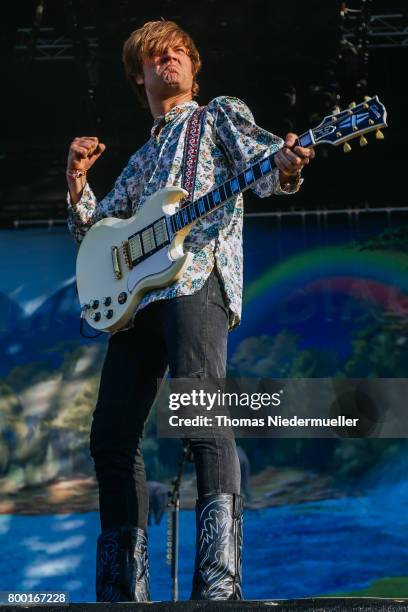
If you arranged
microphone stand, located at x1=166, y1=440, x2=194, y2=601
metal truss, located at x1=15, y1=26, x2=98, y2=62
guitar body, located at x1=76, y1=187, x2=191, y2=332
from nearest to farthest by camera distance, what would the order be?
1. guitar body, located at x1=76, y1=187, x2=191, y2=332
2. microphone stand, located at x1=166, y1=440, x2=194, y2=601
3. metal truss, located at x1=15, y1=26, x2=98, y2=62

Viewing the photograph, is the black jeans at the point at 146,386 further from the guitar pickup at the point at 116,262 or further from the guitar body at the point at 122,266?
the guitar pickup at the point at 116,262

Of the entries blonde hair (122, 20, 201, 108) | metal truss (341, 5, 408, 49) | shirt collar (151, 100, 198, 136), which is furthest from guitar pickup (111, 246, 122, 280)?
metal truss (341, 5, 408, 49)

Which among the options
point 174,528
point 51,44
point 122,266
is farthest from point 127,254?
point 51,44

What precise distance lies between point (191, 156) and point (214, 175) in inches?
3.1

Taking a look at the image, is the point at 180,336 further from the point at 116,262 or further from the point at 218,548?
the point at 218,548

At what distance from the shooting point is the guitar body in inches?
109

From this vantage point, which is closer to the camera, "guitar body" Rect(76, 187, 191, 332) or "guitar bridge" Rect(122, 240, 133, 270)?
"guitar body" Rect(76, 187, 191, 332)

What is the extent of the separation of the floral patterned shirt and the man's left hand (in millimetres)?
47

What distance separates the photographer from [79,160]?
3141 millimetres

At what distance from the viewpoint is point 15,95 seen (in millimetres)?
5234

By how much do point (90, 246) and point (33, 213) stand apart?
2184 mm

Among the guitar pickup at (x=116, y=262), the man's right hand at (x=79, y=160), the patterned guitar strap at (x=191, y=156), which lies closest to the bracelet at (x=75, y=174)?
Answer: the man's right hand at (x=79, y=160)

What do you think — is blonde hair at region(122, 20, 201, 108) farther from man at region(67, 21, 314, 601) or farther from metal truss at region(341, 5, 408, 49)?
metal truss at region(341, 5, 408, 49)

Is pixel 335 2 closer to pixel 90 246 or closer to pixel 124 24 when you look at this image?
pixel 124 24
